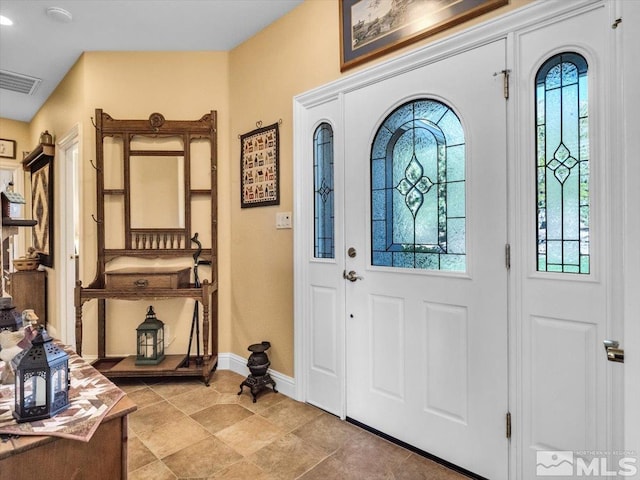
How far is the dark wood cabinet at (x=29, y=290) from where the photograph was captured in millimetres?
4225

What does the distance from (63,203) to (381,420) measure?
3857 mm

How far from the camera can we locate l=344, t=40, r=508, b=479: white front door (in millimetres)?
1678

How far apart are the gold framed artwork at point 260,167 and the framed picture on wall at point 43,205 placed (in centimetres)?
256

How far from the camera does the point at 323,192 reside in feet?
8.00

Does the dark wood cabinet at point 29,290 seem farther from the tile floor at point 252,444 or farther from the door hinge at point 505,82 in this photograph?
the door hinge at point 505,82

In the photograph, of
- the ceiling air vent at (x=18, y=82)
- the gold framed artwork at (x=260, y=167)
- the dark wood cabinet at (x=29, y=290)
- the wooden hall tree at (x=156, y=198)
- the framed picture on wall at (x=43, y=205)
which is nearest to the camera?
the gold framed artwork at (x=260, y=167)

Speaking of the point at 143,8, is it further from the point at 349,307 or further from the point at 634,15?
the point at 634,15

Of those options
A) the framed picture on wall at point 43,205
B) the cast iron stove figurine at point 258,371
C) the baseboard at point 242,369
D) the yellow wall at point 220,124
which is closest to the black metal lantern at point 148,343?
the yellow wall at point 220,124

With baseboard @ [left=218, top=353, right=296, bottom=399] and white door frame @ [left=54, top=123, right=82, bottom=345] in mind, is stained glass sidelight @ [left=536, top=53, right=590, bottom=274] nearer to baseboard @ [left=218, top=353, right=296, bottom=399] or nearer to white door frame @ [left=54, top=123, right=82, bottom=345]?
baseboard @ [left=218, top=353, right=296, bottom=399]


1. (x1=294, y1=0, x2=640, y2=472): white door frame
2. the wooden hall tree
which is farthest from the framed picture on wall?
(x1=294, y1=0, x2=640, y2=472): white door frame

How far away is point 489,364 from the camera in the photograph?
1.69 m

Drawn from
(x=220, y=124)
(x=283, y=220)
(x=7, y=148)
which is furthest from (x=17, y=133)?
(x=283, y=220)

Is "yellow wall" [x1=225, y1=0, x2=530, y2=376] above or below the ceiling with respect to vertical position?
below

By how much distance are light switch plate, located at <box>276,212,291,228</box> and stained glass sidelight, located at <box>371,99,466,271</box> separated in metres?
0.71
